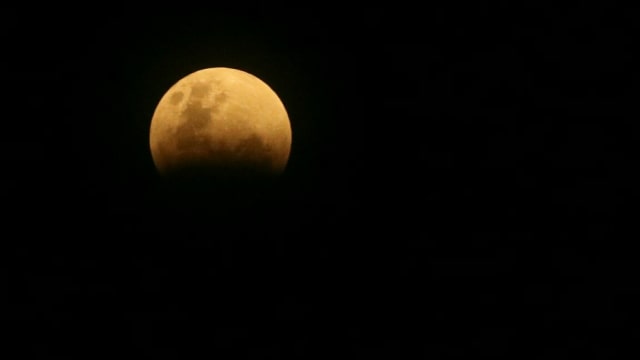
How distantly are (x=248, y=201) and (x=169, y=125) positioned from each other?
689 millimetres

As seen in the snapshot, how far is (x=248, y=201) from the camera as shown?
4.75m

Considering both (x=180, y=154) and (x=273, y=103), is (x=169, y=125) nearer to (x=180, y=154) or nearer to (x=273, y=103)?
(x=180, y=154)

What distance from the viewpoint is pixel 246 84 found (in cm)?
480

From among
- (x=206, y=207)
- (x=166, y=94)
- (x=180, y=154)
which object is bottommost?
(x=206, y=207)

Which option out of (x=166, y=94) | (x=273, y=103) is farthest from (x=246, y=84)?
(x=166, y=94)

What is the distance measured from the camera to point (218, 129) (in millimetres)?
4586

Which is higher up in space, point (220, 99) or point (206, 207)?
point (220, 99)

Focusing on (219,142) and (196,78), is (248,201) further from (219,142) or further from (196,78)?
(196,78)

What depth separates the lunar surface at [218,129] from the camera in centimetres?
458

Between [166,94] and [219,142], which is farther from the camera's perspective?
[166,94]

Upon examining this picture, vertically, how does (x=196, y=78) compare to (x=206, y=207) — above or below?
above

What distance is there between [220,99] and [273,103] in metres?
0.39

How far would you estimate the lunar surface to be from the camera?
15.0ft

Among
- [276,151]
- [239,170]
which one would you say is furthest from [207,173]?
[276,151]
